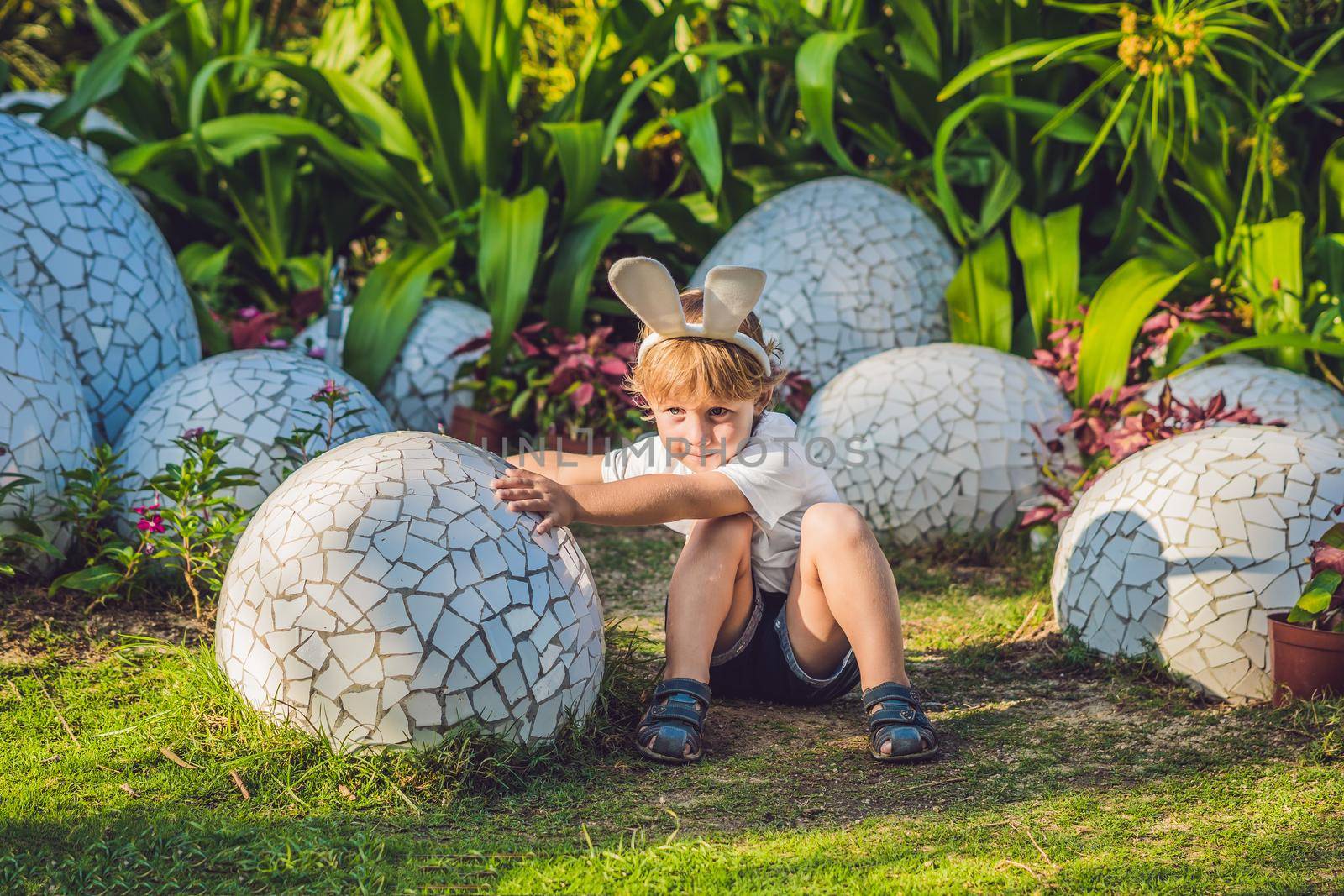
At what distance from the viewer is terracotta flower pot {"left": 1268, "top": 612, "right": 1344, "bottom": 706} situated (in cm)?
263

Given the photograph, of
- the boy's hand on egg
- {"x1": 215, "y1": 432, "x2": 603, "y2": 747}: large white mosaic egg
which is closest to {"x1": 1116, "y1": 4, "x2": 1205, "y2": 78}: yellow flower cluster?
the boy's hand on egg

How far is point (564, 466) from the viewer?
284cm

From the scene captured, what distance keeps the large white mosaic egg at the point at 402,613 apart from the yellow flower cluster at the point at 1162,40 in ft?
9.19

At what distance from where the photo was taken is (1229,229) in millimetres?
4734

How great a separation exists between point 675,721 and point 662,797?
8.1 inches

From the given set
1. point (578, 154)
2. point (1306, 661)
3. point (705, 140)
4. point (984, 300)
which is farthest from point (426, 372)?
point (1306, 661)

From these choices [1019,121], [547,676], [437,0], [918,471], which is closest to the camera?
[547,676]

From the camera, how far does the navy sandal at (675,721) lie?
7.91ft

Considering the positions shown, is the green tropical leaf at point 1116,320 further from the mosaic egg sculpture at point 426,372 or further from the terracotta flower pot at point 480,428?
the mosaic egg sculpture at point 426,372

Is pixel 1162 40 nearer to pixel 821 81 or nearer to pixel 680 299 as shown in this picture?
pixel 821 81

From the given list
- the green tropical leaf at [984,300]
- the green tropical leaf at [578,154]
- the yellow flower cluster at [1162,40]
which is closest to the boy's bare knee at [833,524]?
the yellow flower cluster at [1162,40]

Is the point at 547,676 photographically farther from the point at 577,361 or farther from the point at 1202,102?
the point at 1202,102

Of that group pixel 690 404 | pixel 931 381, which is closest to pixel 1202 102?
pixel 931 381

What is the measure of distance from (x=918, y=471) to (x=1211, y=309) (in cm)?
145
